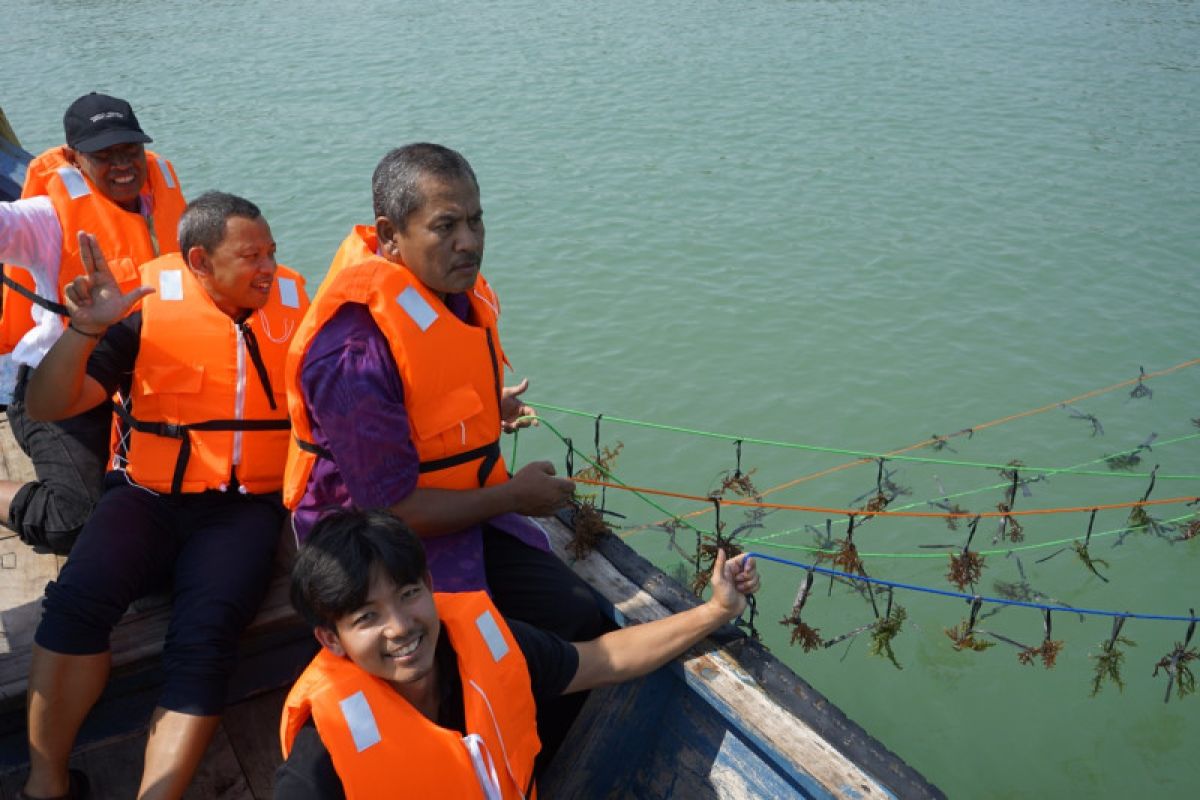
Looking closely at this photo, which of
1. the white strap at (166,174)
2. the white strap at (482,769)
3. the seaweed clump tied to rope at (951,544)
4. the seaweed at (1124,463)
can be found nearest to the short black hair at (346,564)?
the white strap at (482,769)

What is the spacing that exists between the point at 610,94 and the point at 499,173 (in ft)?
9.85

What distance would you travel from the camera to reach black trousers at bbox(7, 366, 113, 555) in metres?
3.45

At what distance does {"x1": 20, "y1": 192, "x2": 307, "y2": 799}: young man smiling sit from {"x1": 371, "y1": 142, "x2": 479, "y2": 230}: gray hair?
0.56 meters

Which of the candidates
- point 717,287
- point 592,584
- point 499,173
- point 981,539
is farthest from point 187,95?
point 592,584

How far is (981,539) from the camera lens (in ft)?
20.9

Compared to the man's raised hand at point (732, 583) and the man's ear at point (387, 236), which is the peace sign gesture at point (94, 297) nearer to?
the man's ear at point (387, 236)

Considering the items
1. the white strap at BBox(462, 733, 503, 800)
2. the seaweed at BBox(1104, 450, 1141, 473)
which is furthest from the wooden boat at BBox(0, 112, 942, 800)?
the seaweed at BBox(1104, 450, 1141, 473)

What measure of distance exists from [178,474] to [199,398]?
236mm

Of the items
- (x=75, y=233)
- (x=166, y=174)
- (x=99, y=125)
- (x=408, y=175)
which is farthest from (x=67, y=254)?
(x=408, y=175)

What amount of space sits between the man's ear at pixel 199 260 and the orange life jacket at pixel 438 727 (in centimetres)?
139

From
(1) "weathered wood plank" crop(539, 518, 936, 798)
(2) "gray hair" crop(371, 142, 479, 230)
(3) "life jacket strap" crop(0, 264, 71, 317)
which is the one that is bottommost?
(1) "weathered wood plank" crop(539, 518, 936, 798)

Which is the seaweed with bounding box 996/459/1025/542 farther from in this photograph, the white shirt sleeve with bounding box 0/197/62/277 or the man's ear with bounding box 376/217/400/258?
the white shirt sleeve with bounding box 0/197/62/277

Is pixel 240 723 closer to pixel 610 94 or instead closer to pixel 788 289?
pixel 788 289

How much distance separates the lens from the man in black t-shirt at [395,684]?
222 centimetres
